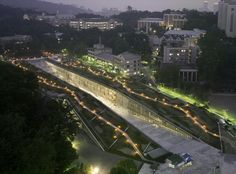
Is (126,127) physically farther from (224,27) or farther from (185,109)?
(224,27)

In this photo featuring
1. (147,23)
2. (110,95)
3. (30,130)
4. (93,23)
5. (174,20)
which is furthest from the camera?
(93,23)

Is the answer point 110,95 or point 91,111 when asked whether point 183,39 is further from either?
point 91,111

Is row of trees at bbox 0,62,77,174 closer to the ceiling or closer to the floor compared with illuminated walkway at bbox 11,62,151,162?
closer to the ceiling

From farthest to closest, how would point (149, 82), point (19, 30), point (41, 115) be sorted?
1. point (19, 30)
2. point (149, 82)
3. point (41, 115)

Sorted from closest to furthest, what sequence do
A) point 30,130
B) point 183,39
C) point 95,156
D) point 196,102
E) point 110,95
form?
point 30,130 → point 95,156 → point 110,95 → point 196,102 → point 183,39

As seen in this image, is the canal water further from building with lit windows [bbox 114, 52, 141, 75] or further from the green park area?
building with lit windows [bbox 114, 52, 141, 75]

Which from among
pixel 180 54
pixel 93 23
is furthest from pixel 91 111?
pixel 93 23

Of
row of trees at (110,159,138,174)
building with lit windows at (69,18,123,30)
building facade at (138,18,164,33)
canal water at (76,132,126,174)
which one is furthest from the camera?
building with lit windows at (69,18,123,30)

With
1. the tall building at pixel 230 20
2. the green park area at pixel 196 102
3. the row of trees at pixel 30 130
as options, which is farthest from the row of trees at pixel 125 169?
the tall building at pixel 230 20

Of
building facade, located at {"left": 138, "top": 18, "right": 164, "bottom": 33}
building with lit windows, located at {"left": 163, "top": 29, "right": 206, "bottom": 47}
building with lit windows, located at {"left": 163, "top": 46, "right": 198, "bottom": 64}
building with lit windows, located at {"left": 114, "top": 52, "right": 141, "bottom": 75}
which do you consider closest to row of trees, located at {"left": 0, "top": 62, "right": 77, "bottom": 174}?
building with lit windows, located at {"left": 114, "top": 52, "right": 141, "bottom": 75}

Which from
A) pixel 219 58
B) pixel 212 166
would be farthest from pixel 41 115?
pixel 219 58

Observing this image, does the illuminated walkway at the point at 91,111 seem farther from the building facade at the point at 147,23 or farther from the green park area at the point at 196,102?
the building facade at the point at 147,23
